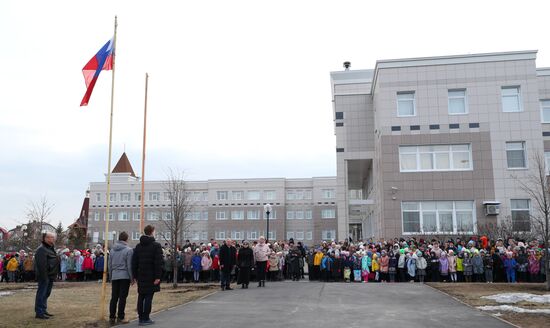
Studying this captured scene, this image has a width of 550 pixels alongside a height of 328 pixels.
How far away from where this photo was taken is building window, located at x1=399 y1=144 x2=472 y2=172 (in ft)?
104

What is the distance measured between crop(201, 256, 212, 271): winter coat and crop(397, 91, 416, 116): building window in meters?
17.0

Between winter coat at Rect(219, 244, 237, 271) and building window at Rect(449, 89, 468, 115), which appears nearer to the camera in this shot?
winter coat at Rect(219, 244, 237, 271)

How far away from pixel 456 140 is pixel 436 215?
4.98m

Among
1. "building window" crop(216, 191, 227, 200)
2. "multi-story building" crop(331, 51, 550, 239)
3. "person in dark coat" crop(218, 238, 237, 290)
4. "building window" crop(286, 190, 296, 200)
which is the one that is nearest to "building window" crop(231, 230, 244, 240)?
"building window" crop(216, 191, 227, 200)

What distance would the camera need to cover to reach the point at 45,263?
38.1ft

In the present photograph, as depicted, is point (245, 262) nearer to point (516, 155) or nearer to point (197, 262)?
point (197, 262)

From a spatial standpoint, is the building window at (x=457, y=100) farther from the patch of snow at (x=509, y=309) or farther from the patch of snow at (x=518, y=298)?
the patch of snow at (x=509, y=309)

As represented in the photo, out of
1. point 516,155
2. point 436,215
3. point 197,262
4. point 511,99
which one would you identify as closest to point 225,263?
point 197,262

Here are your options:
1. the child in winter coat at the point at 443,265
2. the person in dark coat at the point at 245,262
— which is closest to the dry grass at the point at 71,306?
the person in dark coat at the point at 245,262

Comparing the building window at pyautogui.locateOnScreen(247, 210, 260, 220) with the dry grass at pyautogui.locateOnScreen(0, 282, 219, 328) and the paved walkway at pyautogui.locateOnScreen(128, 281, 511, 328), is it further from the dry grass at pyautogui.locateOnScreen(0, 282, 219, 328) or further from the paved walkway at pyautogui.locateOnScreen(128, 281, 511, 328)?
the paved walkway at pyautogui.locateOnScreen(128, 281, 511, 328)

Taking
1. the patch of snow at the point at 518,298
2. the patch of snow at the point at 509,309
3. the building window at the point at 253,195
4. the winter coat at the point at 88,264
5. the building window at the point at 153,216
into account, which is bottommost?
the patch of snow at the point at 509,309

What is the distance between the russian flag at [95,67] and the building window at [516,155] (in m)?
26.7

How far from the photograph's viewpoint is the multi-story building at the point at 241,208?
70.3 meters

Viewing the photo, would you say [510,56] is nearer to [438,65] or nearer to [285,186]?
[438,65]
